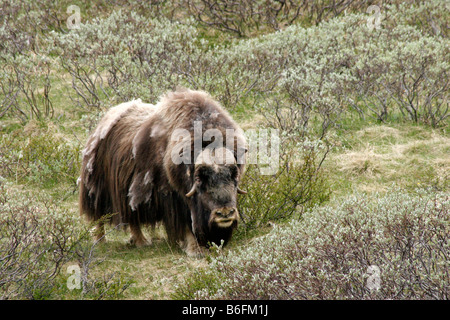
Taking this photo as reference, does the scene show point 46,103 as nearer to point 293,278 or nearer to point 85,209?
point 85,209

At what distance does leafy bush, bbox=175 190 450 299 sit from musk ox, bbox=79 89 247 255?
21.1 inches

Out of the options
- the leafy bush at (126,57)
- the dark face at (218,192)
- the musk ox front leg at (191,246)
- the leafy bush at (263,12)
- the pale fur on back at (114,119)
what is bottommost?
the musk ox front leg at (191,246)

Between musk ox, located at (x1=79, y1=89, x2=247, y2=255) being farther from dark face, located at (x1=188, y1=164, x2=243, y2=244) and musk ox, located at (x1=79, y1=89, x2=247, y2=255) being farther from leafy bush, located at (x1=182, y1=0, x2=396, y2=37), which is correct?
leafy bush, located at (x1=182, y1=0, x2=396, y2=37)

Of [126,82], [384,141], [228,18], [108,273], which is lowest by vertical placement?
[108,273]

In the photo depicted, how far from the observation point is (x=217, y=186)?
13.2ft

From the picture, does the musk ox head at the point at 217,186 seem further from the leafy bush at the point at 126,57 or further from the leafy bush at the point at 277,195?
the leafy bush at the point at 126,57

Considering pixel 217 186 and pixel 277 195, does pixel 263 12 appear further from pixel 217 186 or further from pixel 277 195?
pixel 217 186

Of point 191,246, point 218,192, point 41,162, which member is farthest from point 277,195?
point 41,162

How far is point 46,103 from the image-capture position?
8.48 meters

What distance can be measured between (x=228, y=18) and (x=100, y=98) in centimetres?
378

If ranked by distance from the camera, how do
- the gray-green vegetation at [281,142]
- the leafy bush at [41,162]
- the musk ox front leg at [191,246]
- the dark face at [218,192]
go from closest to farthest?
the gray-green vegetation at [281,142] → the dark face at [218,192] → the musk ox front leg at [191,246] → the leafy bush at [41,162]

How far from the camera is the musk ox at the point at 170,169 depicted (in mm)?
4062

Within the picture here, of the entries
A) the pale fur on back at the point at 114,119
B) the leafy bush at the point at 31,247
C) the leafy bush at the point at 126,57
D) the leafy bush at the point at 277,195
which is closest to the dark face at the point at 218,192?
the leafy bush at the point at 277,195

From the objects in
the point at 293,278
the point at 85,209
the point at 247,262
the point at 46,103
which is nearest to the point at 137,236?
the point at 85,209
